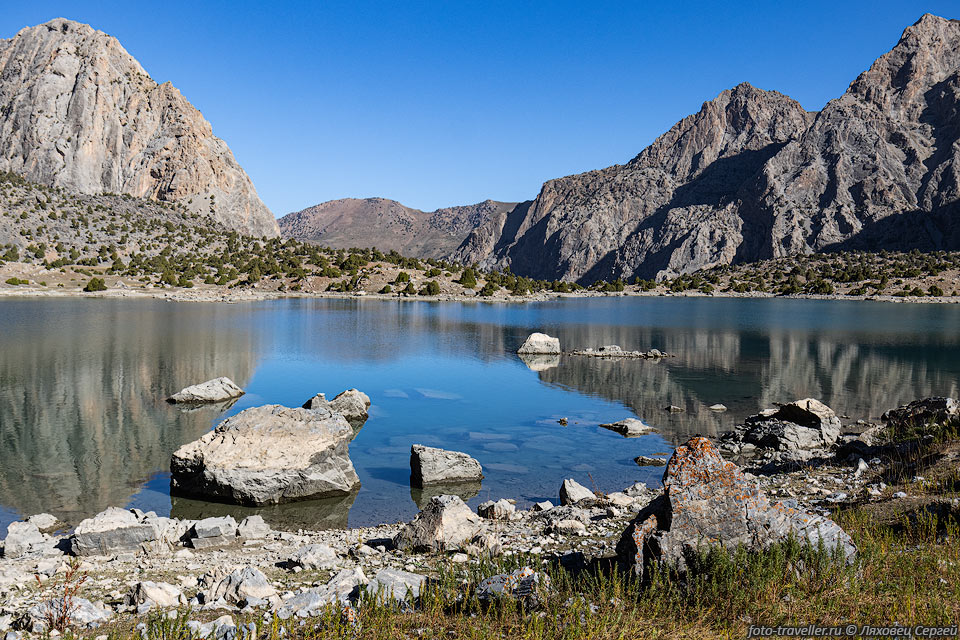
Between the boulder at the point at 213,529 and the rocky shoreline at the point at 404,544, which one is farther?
the boulder at the point at 213,529

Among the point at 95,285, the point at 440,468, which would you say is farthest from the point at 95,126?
the point at 440,468

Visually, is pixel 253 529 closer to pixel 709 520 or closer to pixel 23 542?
pixel 23 542

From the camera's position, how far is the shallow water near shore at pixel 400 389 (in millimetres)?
16562

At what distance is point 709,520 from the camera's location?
720 cm

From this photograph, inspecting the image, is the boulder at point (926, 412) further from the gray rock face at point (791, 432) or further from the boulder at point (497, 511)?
the boulder at point (497, 511)

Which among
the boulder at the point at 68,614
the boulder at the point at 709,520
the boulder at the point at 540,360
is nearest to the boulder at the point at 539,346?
the boulder at the point at 540,360

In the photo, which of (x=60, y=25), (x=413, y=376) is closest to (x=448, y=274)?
(x=413, y=376)

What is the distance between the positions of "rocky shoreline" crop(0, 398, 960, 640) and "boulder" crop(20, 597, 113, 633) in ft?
0.07

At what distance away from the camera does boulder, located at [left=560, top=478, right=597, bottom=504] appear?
1460 centimetres

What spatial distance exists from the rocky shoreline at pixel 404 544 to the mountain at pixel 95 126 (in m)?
188

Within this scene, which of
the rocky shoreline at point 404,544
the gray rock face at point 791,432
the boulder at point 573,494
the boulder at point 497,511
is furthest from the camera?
the gray rock face at point 791,432

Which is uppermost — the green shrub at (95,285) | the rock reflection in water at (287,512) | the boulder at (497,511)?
the green shrub at (95,285)

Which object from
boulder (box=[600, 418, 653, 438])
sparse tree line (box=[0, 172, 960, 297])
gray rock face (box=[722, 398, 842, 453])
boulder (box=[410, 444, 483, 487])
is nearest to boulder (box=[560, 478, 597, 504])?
boulder (box=[410, 444, 483, 487])

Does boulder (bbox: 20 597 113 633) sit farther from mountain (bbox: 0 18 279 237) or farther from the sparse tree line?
mountain (bbox: 0 18 279 237)
